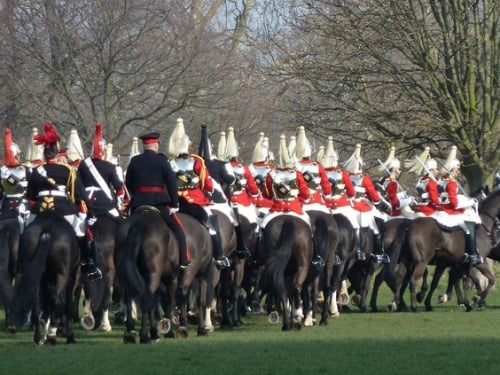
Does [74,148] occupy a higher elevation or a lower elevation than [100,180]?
higher

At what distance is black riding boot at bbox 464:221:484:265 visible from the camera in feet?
75.1

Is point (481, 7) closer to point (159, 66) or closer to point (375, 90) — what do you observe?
point (375, 90)

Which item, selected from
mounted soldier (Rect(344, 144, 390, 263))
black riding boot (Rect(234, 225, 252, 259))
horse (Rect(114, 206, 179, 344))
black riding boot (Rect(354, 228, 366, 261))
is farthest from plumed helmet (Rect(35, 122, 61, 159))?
mounted soldier (Rect(344, 144, 390, 263))

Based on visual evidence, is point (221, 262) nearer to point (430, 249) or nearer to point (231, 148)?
point (231, 148)

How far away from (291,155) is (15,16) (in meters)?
11.9

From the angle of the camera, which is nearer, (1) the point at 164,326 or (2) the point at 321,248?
(1) the point at 164,326

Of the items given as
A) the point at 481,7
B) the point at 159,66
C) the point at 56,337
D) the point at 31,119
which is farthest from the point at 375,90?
the point at 56,337

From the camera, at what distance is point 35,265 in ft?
50.4

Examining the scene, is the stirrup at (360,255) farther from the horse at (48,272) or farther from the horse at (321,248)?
the horse at (48,272)

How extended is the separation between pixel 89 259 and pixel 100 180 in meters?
2.38

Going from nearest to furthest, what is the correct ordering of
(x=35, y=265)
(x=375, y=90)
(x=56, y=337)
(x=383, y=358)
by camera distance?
(x=383, y=358), (x=35, y=265), (x=56, y=337), (x=375, y=90)

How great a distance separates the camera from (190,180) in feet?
59.1

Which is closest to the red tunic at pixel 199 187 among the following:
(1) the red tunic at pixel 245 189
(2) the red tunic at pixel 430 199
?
(1) the red tunic at pixel 245 189

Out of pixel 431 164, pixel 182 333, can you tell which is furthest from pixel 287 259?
pixel 431 164
